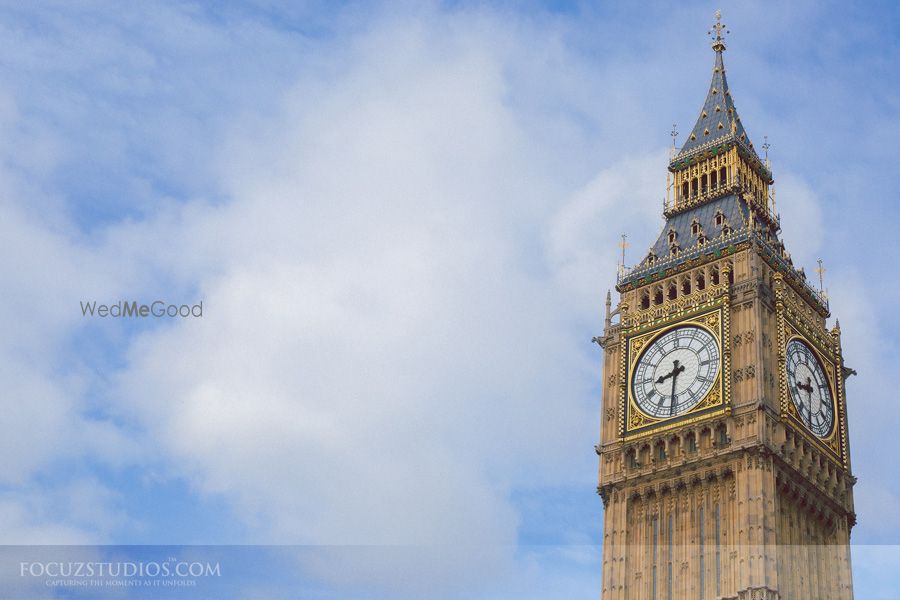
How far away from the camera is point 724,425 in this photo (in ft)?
303

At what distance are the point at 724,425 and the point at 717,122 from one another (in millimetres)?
28518

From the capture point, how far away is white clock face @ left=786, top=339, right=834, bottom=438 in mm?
96188

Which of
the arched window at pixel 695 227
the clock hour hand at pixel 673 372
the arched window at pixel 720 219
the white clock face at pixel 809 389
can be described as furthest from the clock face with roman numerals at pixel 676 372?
the arched window at pixel 720 219

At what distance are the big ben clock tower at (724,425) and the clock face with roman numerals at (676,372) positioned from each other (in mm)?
87

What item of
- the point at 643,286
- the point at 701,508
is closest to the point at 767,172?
the point at 643,286

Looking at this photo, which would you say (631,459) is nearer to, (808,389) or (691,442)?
(691,442)

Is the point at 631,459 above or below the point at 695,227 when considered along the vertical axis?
below

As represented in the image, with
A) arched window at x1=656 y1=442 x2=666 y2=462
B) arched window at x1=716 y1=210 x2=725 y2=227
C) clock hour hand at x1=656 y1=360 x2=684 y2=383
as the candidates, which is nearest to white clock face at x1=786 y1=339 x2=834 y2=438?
clock hour hand at x1=656 y1=360 x2=684 y2=383

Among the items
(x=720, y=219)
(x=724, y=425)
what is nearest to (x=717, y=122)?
(x=720, y=219)

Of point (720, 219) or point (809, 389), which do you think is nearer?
point (809, 389)

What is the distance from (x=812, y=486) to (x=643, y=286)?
17.8 meters

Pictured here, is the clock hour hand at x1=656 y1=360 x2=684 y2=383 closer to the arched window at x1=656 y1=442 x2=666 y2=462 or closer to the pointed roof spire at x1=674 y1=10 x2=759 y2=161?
the arched window at x1=656 y1=442 x2=666 y2=462

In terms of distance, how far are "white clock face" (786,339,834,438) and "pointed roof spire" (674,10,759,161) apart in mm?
18001

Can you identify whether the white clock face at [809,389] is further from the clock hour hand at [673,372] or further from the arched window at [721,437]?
the clock hour hand at [673,372]
